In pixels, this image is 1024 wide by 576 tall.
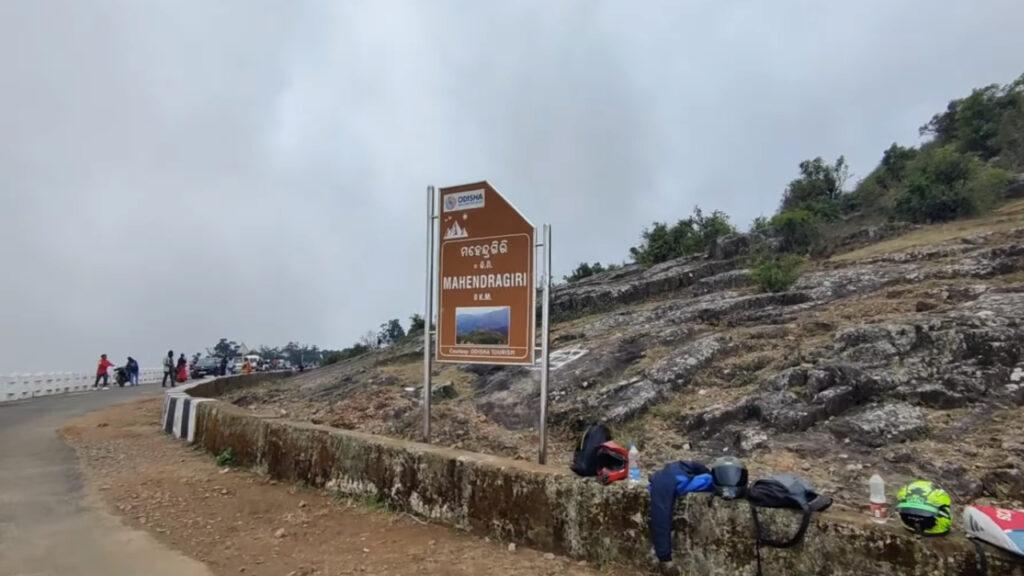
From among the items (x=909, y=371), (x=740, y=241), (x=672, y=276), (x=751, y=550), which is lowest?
(x=751, y=550)

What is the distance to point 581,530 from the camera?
14.1 feet

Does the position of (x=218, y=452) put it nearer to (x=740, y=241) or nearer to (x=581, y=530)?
(x=581, y=530)

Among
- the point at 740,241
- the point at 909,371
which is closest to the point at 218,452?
the point at 909,371

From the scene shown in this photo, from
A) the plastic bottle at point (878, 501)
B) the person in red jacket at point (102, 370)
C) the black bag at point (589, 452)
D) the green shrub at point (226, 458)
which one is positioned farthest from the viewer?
the person in red jacket at point (102, 370)

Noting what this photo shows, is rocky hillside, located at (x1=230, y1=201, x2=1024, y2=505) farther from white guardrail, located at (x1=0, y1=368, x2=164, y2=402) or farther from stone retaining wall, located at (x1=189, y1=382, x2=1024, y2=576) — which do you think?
white guardrail, located at (x1=0, y1=368, x2=164, y2=402)

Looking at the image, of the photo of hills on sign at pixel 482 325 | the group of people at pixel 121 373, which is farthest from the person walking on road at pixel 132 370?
the photo of hills on sign at pixel 482 325

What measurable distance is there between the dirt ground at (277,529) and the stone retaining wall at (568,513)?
0.48ft

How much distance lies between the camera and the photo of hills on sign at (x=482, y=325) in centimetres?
549

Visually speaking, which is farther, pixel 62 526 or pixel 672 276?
pixel 672 276

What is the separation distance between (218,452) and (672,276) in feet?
43.3

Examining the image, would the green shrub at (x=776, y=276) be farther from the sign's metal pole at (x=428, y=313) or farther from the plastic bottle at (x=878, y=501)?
the plastic bottle at (x=878, y=501)

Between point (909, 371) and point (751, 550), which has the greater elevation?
point (909, 371)

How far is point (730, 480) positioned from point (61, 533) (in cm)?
547

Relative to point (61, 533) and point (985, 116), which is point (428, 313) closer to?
point (61, 533)
